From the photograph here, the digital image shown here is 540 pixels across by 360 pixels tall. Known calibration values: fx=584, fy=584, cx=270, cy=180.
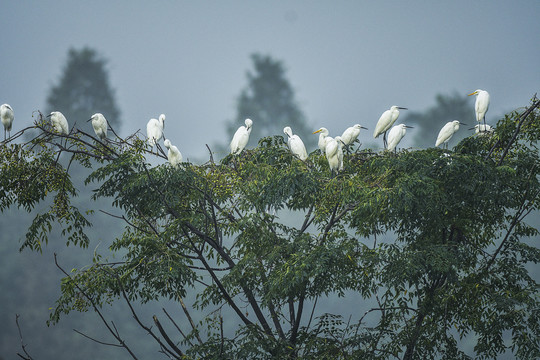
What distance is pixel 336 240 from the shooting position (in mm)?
4500

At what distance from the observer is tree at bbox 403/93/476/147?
44.9 feet

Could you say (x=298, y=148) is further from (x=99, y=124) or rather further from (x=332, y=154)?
(x=99, y=124)

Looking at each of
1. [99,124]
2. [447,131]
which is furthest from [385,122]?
[99,124]

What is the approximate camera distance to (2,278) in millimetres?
11703

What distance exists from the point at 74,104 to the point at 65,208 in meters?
9.56

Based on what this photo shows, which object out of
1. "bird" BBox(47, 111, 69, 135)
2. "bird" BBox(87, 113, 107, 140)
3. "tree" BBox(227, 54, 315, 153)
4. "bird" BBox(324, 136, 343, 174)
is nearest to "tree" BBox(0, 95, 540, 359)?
"bird" BBox(324, 136, 343, 174)

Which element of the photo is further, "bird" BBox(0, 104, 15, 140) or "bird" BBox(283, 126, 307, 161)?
"bird" BBox(0, 104, 15, 140)

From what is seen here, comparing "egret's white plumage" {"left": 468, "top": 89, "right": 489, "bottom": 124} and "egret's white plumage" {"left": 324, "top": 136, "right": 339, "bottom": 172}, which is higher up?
"egret's white plumage" {"left": 468, "top": 89, "right": 489, "bottom": 124}

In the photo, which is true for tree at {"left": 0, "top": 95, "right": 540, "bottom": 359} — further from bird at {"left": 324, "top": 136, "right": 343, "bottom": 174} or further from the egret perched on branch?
the egret perched on branch

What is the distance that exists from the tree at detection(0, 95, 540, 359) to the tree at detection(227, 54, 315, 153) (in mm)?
A: 8706

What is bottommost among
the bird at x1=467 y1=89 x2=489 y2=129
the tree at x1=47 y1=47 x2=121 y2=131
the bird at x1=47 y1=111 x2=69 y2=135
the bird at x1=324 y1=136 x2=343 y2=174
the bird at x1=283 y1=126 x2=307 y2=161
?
the bird at x1=324 y1=136 x2=343 y2=174

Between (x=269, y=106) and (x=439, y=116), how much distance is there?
13.4ft

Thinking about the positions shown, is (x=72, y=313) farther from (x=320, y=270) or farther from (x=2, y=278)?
(x=320, y=270)

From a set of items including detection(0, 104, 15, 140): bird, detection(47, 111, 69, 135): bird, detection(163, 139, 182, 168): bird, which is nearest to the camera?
detection(163, 139, 182, 168): bird
